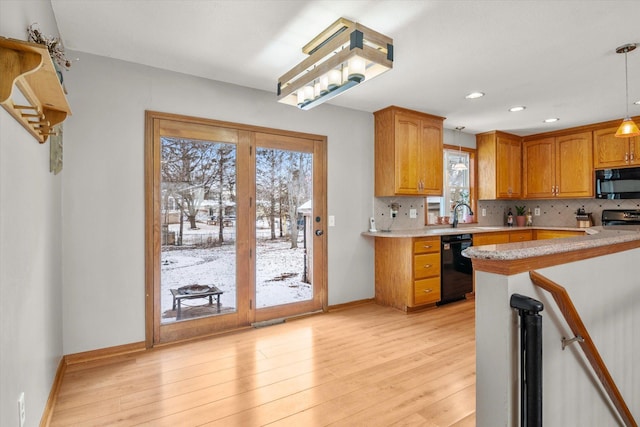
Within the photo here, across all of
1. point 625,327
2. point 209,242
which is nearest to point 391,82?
point 209,242

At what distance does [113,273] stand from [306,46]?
8.09ft

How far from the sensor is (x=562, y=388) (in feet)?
5.18

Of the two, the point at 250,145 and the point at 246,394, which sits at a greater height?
the point at 250,145

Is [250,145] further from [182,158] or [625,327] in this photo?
[625,327]

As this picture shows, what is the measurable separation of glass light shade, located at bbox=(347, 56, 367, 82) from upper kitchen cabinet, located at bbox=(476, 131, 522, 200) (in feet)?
13.4

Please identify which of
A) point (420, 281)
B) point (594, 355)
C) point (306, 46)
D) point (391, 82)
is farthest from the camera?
point (420, 281)

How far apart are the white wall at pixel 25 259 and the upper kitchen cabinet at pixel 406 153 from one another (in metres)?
3.38

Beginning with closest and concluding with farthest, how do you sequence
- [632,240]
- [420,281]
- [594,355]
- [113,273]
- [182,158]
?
[594,355]
[632,240]
[113,273]
[182,158]
[420,281]

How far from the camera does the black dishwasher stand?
428cm

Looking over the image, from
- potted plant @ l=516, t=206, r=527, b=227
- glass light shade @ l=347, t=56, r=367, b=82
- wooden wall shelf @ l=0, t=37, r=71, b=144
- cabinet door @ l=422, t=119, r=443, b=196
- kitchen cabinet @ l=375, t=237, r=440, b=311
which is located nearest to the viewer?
wooden wall shelf @ l=0, t=37, r=71, b=144

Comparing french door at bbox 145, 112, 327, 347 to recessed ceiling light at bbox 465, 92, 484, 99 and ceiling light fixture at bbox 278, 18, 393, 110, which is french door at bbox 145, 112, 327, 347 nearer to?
ceiling light fixture at bbox 278, 18, 393, 110

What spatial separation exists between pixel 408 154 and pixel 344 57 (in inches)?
91.8

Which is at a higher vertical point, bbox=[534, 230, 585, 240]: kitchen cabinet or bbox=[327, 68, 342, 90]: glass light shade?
bbox=[327, 68, 342, 90]: glass light shade

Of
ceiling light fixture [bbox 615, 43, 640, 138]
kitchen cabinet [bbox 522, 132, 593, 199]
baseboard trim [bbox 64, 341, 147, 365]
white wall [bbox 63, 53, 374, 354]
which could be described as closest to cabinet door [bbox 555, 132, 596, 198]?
kitchen cabinet [bbox 522, 132, 593, 199]
